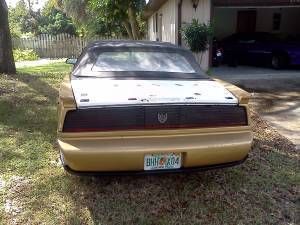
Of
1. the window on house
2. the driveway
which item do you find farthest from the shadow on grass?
the window on house

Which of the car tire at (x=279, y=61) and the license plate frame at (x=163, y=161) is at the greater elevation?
the license plate frame at (x=163, y=161)

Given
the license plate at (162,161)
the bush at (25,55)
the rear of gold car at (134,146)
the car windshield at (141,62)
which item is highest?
the car windshield at (141,62)

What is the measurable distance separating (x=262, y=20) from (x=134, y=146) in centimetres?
1894

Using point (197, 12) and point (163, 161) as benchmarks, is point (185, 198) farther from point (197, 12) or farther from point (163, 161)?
point (197, 12)

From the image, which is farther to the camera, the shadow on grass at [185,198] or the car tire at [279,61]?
the car tire at [279,61]

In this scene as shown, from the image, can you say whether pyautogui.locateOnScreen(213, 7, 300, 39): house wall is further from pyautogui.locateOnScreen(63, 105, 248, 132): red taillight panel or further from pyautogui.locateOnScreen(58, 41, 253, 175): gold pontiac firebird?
pyautogui.locateOnScreen(63, 105, 248, 132): red taillight panel

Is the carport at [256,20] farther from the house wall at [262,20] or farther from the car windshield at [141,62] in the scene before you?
the car windshield at [141,62]

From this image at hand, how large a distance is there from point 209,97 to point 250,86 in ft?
25.3

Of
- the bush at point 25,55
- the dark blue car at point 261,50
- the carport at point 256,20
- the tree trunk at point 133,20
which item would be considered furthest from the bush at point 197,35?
the bush at point 25,55

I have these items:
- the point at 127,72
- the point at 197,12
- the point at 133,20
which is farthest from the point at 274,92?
the point at 133,20

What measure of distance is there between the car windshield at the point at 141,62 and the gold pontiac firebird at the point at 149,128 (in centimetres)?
61

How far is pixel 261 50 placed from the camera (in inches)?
597

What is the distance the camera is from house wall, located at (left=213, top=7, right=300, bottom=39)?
2031 centimetres

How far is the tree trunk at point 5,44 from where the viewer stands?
10.4 meters
